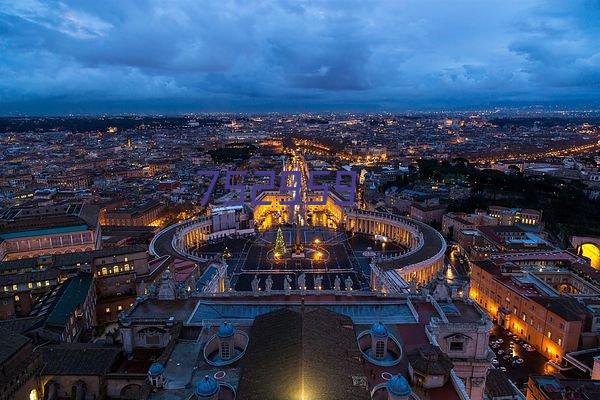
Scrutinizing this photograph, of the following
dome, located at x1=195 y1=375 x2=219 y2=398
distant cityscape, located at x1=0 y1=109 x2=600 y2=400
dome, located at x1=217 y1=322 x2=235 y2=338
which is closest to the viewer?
dome, located at x1=195 y1=375 x2=219 y2=398

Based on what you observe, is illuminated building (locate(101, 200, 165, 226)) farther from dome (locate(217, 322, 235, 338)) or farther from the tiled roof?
dome (locate(217, 322, 235, 338))

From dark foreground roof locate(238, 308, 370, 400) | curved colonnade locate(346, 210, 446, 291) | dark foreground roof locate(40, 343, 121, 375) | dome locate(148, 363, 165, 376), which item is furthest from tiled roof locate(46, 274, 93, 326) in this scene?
curved colonnade locate(346, 210, 446, 291)

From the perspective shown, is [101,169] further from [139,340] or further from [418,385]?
[418,385]

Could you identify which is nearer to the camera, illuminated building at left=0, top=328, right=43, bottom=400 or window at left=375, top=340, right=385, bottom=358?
illuminated building at left=0, top=328, right=43, bottom=400

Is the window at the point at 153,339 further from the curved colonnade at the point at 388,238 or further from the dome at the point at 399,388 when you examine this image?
the curved colonnade at the point at 388,238

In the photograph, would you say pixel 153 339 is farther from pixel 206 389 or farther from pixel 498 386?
pixel 498 386
